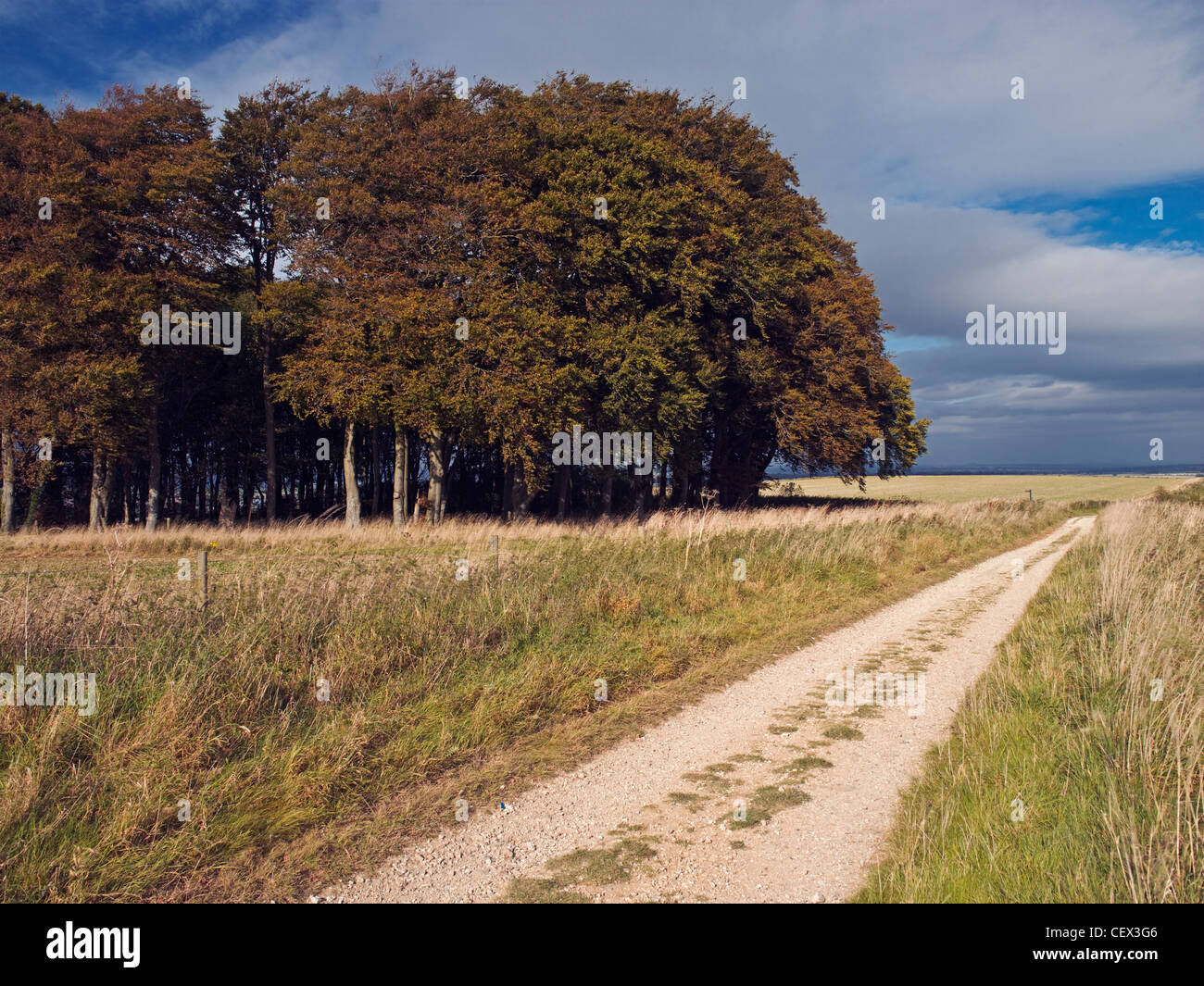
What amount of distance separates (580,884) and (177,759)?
301 cm

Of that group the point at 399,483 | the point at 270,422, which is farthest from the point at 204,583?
the point at 270,422

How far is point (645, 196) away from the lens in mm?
24562

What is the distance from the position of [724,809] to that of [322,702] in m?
3.64

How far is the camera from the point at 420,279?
2375 cm

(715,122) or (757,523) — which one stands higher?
(715,122)

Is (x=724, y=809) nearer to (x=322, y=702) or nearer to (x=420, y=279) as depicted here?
(x=322, y=702)

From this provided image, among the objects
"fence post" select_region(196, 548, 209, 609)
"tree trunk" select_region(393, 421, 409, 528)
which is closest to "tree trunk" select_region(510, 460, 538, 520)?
"tree trunk" select_region(393, 421, 409, 528)

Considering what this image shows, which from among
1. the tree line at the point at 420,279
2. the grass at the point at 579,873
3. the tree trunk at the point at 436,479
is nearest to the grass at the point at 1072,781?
the grass at the point at 579,873

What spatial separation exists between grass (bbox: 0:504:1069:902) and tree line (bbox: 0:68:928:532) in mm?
12646

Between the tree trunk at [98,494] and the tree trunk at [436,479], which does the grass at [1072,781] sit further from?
the tree trunk at [98,494]

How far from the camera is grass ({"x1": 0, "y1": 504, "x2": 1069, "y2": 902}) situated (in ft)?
13.4

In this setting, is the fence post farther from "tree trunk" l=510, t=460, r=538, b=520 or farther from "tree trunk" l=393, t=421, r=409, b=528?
"tree trunk" l=510, t=460, r=538, b=520
